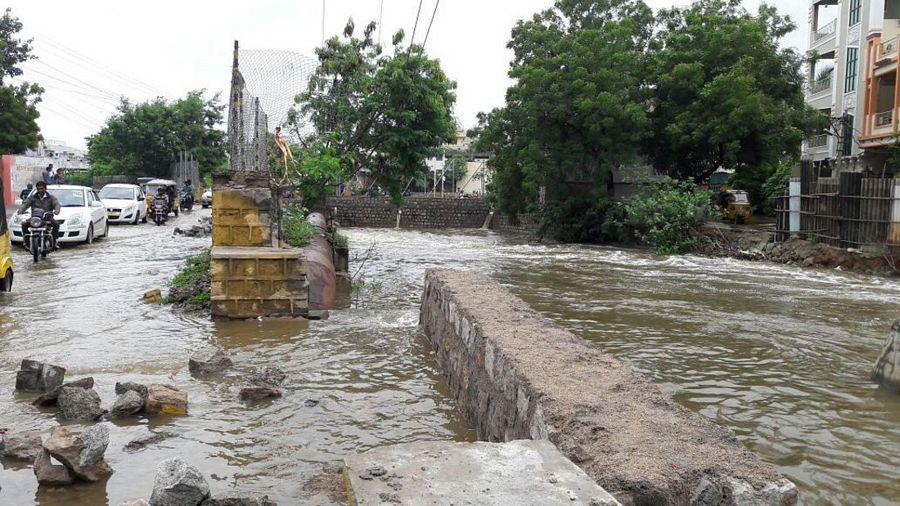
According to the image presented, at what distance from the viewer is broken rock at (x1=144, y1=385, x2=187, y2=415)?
4980mm

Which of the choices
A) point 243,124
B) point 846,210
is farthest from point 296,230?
point 846,210

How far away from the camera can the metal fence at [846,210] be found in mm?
16766

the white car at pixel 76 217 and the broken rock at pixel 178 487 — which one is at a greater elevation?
the white car at pixel 76 217

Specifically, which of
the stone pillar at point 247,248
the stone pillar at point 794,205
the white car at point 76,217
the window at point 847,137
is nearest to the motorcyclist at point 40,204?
the white car at point 76,217

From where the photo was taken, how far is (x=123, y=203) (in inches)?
960

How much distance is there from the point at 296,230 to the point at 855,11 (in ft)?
82.4

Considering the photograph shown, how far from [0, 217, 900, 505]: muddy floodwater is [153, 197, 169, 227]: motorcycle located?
11.5 m

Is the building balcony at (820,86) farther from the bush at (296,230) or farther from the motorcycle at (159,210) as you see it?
the motorcycle at (159,210)

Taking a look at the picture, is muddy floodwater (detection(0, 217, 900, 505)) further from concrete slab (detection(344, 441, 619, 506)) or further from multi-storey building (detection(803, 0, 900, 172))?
multi-storey building (detection(803, 0, 900, 172))

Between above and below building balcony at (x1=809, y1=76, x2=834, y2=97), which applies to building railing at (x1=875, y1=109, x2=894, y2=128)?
below

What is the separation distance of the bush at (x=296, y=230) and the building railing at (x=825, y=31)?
26.2 meters

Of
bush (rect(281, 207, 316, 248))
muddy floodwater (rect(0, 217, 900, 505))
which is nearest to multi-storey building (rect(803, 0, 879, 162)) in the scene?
muddy floodwater (rect(0, 217, 900, 505))

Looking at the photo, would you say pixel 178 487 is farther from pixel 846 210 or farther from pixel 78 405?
pixel 846 210

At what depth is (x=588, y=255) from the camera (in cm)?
2212
